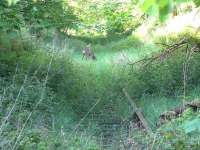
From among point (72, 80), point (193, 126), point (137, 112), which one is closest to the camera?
point (193, 126)

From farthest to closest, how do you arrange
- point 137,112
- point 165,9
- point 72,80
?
point 72,80 < point 137,112 < point 165,9

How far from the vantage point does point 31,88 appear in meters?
9.82

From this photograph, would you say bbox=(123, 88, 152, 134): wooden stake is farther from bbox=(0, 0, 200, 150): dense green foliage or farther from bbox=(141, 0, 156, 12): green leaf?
bbox=(141, 0, 156, 12): green leaf

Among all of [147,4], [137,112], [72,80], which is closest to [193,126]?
[147,4]

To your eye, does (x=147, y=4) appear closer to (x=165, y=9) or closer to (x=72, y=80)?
(x=165, y=9)

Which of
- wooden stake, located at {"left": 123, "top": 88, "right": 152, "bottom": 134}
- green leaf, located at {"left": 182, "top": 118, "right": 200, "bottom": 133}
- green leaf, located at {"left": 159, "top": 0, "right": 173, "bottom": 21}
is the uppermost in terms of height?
green leaf, located at {"left": 159, "top": 0, "right": 173, "bottom": 21}

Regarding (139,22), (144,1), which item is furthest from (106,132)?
(139,22)

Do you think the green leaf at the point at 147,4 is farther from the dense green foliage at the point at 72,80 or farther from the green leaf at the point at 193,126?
the dense green foliage at the point at 72,80

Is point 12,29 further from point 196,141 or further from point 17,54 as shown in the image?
point 196,141

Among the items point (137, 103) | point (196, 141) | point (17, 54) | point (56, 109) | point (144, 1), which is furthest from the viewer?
point (137, 103)

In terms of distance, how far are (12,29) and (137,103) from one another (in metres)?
4.16

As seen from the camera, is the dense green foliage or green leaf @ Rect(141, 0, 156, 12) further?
the dense green foliage

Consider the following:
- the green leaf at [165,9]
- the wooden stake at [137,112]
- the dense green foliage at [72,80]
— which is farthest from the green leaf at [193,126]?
the wooden stake at [137,112]

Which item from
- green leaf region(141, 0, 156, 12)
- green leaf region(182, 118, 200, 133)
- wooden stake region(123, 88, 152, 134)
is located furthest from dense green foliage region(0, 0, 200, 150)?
green leaf region(141, 0, 156, 12)
